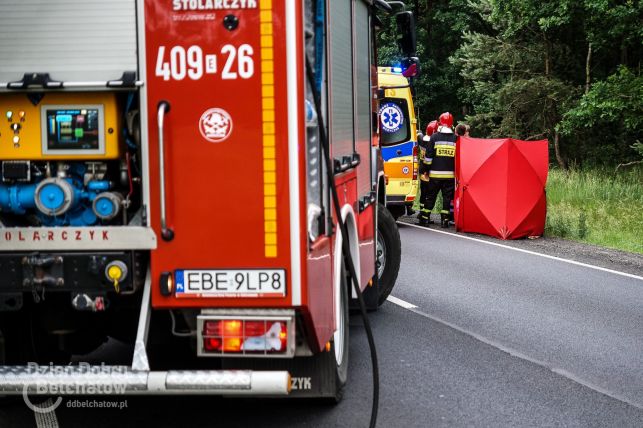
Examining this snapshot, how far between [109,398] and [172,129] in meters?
2.29

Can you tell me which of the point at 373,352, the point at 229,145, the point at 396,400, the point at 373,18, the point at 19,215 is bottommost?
the point at 396,400

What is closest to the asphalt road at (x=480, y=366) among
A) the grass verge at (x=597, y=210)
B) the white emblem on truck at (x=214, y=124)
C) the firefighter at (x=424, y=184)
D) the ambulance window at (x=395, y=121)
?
the white emblem on truck at (x=214, y=124)

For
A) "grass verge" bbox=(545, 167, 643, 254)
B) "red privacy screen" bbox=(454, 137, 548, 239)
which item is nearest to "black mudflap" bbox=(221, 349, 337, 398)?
"grass verge" bbox=(545, 167, 643, 254)

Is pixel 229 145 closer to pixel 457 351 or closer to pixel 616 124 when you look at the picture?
pixel 457 351

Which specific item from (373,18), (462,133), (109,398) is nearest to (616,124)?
(462,133)

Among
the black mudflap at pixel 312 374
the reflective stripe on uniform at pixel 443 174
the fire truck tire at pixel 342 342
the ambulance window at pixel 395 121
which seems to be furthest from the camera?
the reflective stripe on uniform at pixel 443 174

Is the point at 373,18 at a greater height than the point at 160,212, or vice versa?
the point at 373,18

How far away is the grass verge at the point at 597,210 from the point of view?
1788 cm

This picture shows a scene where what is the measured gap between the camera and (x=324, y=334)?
17.8 feet

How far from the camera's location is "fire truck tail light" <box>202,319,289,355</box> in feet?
16.4

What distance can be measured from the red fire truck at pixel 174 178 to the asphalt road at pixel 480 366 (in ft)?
3.67

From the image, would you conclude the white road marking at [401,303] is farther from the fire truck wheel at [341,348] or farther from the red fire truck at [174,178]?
the red fire truck at [174,178]

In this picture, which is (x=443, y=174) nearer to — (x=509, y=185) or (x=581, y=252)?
(x=509, y=185)

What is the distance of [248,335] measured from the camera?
5.02 meters
